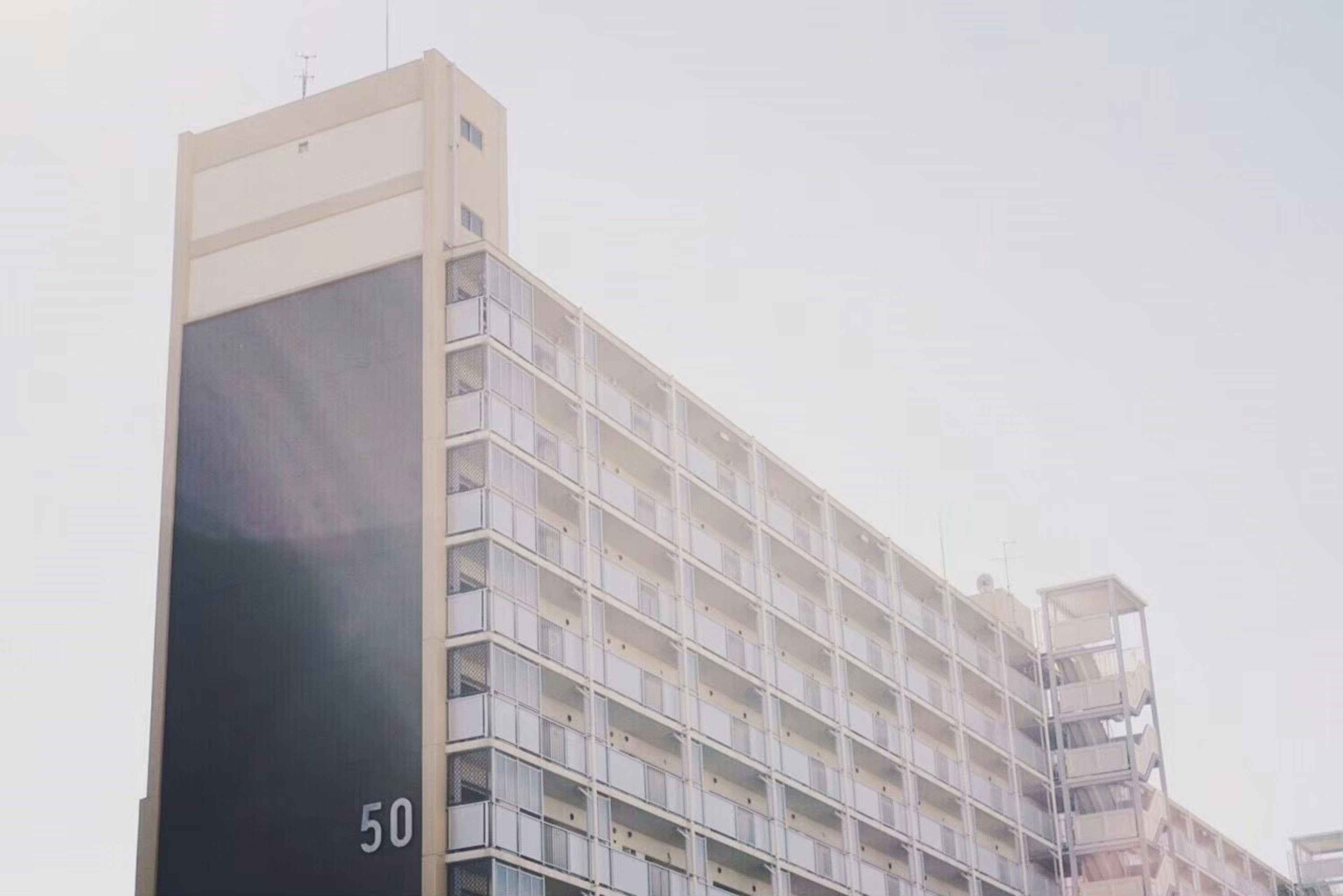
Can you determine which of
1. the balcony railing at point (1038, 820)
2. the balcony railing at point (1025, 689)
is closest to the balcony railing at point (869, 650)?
the balcony railing at point (1025, 689)

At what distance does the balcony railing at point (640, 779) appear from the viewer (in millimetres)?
59844

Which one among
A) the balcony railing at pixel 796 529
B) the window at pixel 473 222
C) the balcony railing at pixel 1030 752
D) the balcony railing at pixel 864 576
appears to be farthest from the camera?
the balcony railing at pixel 1030 752

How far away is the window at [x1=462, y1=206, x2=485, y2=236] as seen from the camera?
2453 inches

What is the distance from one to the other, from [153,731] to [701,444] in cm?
2156

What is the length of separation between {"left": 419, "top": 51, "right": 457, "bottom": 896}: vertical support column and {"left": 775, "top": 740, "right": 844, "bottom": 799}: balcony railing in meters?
18.1

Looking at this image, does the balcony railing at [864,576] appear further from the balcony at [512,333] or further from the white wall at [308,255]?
the white wall at [308,255]

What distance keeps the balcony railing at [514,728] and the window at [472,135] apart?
56.8ft

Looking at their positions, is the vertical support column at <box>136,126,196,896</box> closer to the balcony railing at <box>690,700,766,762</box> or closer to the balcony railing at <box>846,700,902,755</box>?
the balcony railing at <box>690,700,766,762</box>

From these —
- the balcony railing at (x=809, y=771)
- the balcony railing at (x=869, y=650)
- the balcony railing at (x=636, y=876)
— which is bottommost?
the balcony railing at (x=636, y=876)

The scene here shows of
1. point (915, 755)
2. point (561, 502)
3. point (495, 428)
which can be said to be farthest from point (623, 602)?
point (915, 755)

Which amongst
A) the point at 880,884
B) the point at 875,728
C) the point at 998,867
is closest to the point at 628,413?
the point at 875,728

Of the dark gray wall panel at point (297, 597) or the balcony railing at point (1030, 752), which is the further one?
the balcony railing at point (1030, 752)

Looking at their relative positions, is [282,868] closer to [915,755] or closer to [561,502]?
[561,502]

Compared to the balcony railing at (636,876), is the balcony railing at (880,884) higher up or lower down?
higher up
